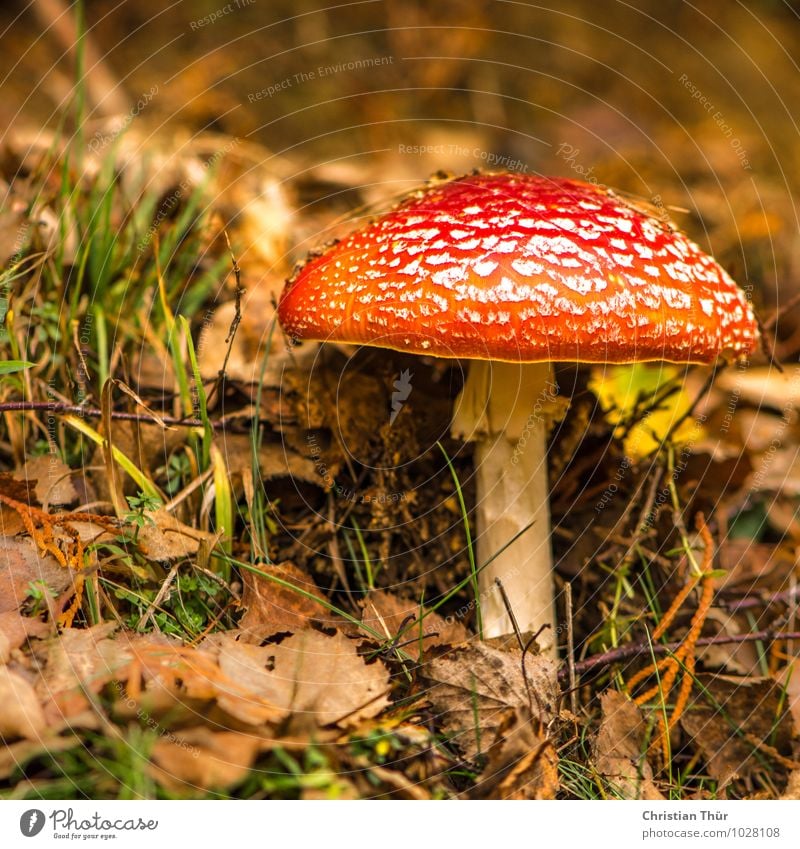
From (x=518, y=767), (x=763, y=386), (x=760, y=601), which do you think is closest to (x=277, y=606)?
(x=518, y=767)

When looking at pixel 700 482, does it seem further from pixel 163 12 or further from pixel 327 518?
pixel 163 12

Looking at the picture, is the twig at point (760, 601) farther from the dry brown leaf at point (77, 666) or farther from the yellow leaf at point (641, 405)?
the dry brown leaf at point (77, 666)

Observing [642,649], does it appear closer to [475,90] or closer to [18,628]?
[18,628]

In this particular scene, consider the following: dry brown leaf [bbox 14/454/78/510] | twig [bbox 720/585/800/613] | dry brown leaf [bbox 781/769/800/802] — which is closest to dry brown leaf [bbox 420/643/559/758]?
dry brown leaf [bbox 781/769/800/802]

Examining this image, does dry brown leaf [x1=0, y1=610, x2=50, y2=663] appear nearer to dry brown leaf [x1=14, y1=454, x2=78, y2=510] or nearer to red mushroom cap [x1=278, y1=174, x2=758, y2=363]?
dry brown leaf [x1=14, y1=454, x2=78, y2=510]
